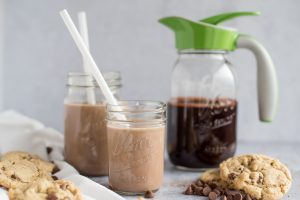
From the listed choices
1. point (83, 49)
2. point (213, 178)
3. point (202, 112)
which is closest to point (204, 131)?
point (202, 112)

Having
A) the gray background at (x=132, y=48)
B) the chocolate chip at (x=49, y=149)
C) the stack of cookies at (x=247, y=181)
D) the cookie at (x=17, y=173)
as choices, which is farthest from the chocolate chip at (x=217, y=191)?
the gray background at (x=132, y=48)

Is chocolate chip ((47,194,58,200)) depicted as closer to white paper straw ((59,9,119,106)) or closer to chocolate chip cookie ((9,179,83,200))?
chocolate chip cookie ((9,179,83,200))

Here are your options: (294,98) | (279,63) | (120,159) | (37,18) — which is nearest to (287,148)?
(294,98)

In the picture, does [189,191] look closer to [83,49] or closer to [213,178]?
[213,178]

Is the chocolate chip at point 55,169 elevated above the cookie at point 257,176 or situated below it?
below

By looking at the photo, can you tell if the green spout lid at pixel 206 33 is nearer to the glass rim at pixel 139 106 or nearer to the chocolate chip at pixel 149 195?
the glass rim at pixel 139 106

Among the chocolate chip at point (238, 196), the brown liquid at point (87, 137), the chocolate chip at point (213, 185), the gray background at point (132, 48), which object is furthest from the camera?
the gray background at point (132, 48)

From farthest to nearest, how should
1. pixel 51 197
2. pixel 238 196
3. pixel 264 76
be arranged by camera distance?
pixel 264 76 < pixel 238 196 < pixel 51 197
